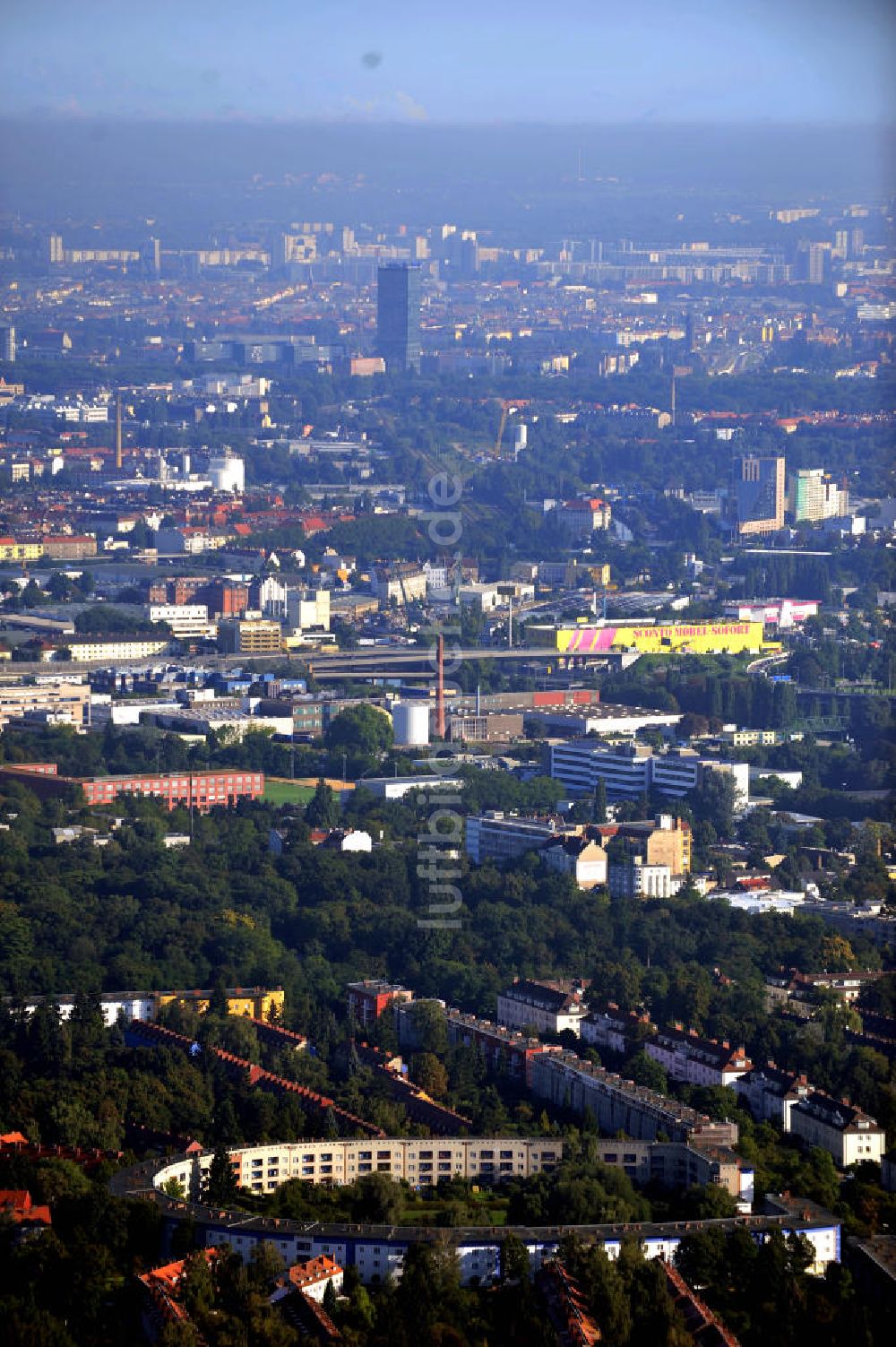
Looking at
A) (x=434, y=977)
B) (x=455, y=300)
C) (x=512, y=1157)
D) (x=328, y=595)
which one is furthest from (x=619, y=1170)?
(x=455, y=300)

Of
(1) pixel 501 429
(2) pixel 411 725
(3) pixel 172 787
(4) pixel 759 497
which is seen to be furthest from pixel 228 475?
(3) pixel 172 787

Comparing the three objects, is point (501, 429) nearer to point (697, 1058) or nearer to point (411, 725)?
point (411, 725)

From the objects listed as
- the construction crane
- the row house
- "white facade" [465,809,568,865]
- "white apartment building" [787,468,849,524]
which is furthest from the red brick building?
the construction crane

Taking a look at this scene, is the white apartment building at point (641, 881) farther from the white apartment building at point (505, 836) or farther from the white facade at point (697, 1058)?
the white facade at point (697, 1058)

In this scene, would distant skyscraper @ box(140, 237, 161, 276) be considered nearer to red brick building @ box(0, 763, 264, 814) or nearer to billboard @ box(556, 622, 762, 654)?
billboard @ box(556, 622, 762, 654)

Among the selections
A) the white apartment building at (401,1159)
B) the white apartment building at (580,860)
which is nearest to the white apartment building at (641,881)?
the white apartment building at (580,860)
